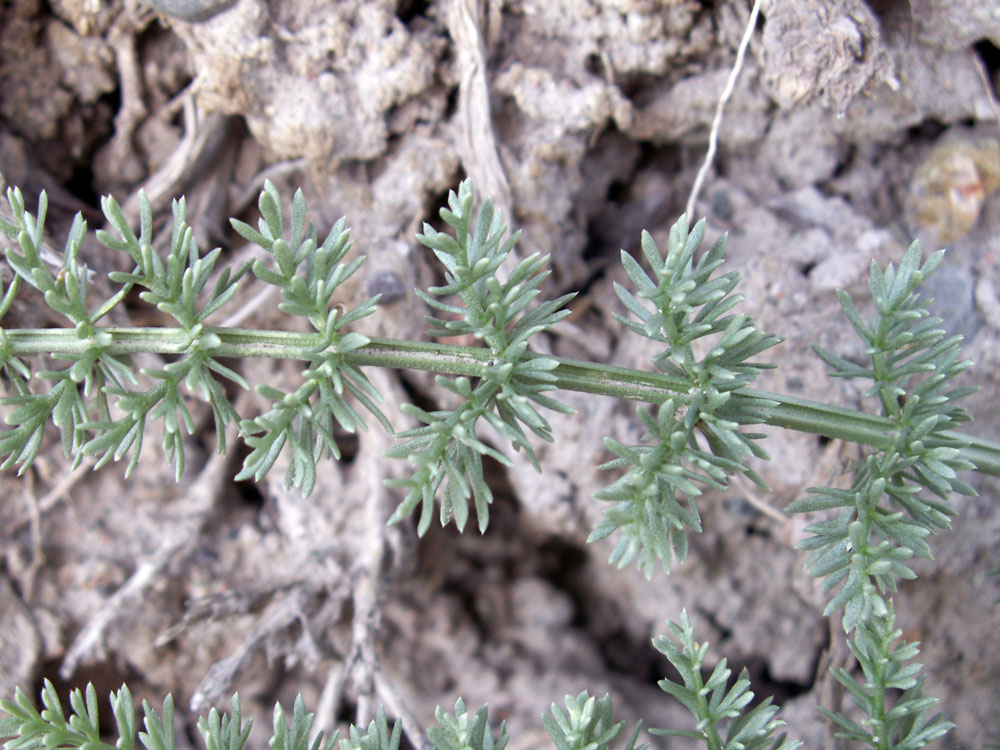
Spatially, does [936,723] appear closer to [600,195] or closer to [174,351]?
[600,195]

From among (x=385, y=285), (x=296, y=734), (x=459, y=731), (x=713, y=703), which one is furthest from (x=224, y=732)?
(x=385, y=285)

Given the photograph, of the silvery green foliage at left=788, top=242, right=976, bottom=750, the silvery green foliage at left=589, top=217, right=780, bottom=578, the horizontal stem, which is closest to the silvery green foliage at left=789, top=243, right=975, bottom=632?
the silvery green foliage at left=788, top=242, right=976, bottom=750

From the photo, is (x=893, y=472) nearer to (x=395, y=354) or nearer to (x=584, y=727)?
(x=584, y=727)

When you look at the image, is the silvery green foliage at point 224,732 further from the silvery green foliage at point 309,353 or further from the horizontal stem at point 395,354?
the horizontal stem at point 395,354

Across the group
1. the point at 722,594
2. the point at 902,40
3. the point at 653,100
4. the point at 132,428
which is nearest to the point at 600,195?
the point at 653,100

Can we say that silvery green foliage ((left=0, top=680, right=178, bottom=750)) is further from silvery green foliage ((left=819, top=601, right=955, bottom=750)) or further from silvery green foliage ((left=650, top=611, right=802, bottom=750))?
silvery green foliage ((left=819, top=601, right=955, bottom=750))

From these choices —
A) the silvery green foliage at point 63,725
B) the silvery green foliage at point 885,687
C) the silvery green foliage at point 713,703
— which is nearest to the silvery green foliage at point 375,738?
the silvery green foliage at point 63,725
